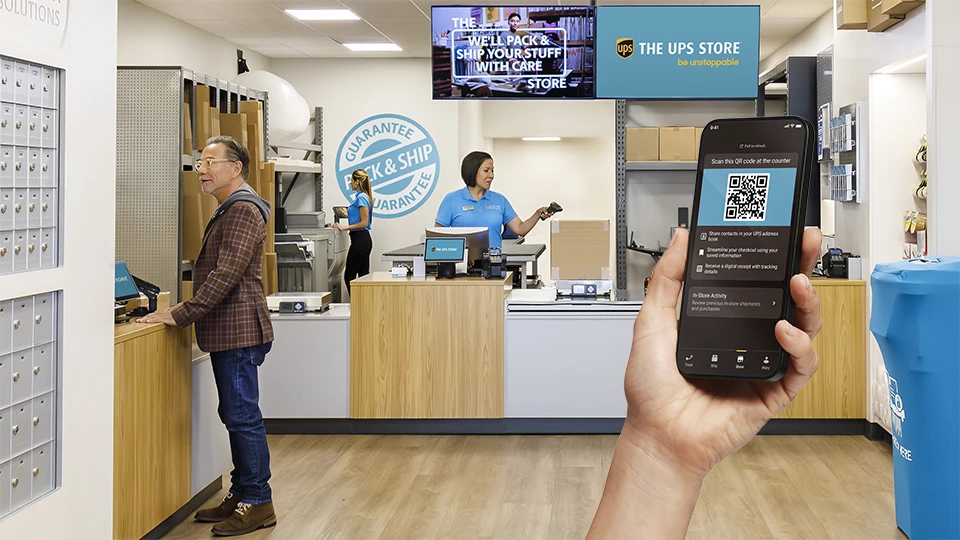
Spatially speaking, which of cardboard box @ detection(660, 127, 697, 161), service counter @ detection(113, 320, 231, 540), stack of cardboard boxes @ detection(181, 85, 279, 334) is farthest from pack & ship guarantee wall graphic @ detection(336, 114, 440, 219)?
service counter @ detection(113, 320, 231, 540)

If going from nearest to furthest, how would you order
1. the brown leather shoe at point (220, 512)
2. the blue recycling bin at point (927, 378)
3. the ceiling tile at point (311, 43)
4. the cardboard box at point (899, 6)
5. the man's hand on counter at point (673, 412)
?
the man's hand on counter at point (673, 412)
the blue recycling bin at point (927, 378)
the brown leather shoe at point (220, 512)
the cardboard box at point (899, 6)
the ceiling tile at point (311, 43)

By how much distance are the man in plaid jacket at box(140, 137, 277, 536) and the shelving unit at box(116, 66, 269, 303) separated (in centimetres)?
161

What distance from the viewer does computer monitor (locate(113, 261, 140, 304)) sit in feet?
11.6

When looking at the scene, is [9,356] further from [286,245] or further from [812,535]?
[286,245]

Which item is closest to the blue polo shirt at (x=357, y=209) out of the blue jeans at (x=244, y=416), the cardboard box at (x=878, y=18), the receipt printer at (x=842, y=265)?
the receipt printer at (x=842, y=265)

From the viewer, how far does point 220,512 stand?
3.89 meters

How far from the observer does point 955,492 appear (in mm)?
3162

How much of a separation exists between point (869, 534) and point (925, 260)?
1195 millimetres

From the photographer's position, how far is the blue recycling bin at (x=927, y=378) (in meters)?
3.16

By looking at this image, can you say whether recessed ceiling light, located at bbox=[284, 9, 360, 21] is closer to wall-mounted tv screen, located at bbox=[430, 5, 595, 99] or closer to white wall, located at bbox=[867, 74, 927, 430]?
wall-mounted tv screen, located at bbox=[430, 5, 595, 99]

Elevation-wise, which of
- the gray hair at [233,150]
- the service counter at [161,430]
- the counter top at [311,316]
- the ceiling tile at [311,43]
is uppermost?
the ceiling tile at [311,43]

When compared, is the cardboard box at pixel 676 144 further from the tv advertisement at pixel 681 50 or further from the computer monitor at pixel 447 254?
the computer monitor at pixel 447 254

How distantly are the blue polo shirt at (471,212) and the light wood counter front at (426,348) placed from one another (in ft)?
3.42

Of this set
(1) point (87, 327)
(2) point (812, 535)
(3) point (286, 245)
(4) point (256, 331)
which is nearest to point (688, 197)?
(3) point (286, 245)
